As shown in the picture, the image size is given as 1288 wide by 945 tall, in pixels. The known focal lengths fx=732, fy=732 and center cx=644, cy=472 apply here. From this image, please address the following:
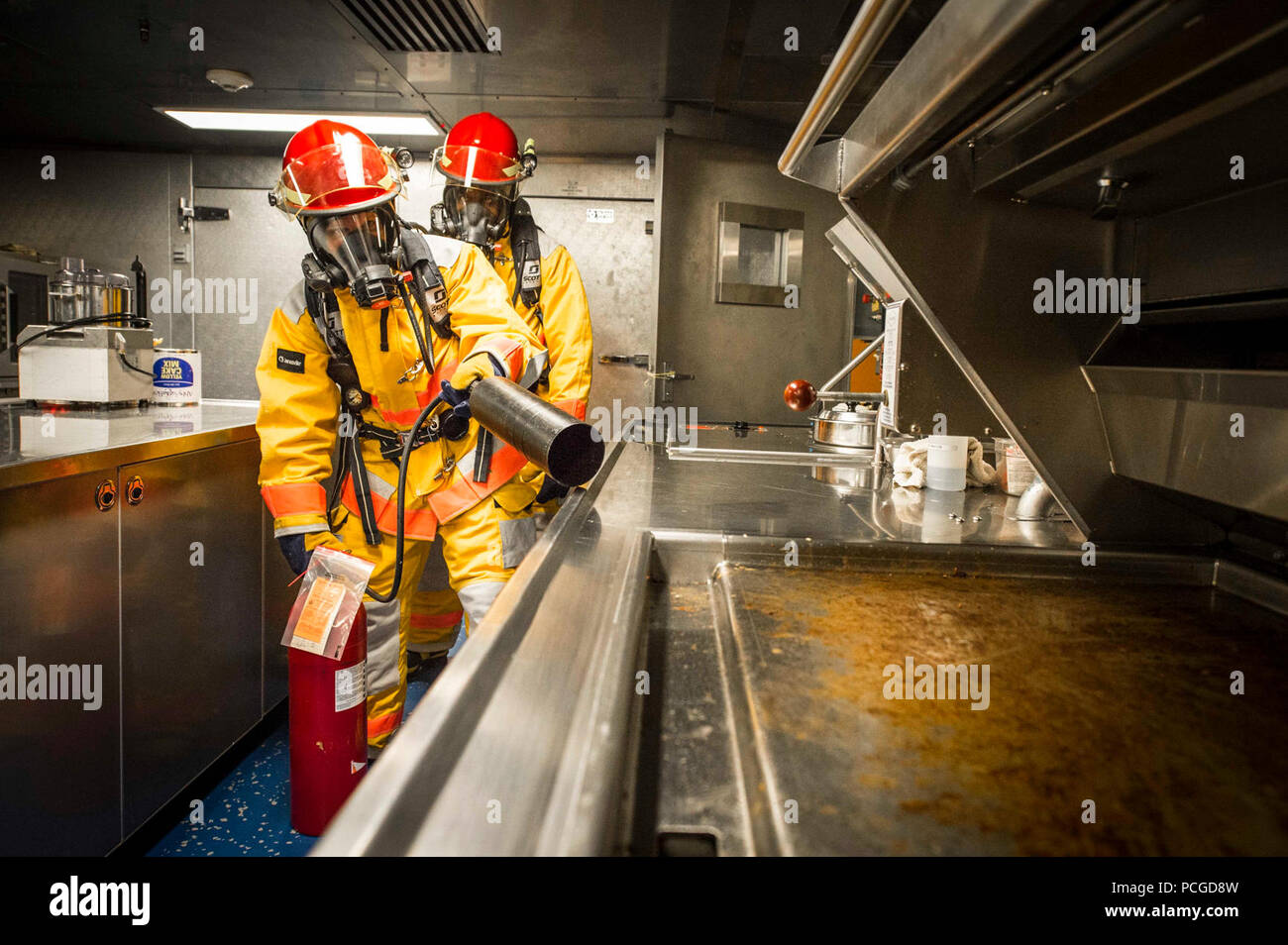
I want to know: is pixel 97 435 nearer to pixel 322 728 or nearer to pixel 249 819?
pixel 322 728

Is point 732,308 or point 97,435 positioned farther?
point 732,308

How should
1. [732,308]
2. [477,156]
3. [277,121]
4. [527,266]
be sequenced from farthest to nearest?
1. [732,308]
2. [277,121]
3. [527,266]
4. [477,156]

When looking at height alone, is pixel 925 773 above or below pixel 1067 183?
below

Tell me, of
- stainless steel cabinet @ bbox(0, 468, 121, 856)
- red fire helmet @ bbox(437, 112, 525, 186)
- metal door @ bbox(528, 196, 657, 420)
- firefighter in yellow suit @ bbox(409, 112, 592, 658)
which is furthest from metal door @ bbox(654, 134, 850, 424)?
stainless steel cabinet @ bbox(0, 468, 121, 856)

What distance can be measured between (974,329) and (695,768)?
0.77 m

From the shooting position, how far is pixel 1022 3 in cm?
43

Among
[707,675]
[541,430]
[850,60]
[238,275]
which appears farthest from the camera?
[238,275]

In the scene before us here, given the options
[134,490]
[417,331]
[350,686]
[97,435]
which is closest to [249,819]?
[350,686]

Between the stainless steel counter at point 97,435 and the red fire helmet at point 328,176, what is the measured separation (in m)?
0.72

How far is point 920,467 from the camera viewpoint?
1836 millimetres

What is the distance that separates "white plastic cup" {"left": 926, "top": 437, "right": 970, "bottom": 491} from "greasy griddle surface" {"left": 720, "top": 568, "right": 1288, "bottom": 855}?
0.78 metres

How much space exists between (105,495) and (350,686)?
757 mm
